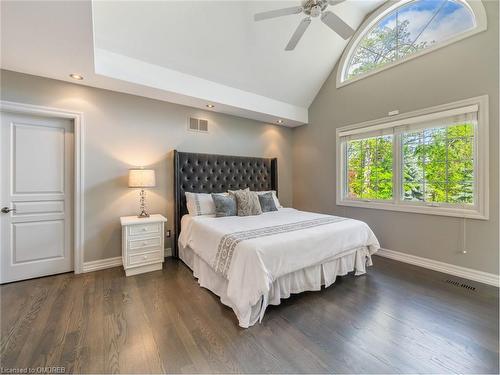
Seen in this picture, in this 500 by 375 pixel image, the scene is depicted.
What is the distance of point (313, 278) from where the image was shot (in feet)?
7.74

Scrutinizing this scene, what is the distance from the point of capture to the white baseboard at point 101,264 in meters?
2.96

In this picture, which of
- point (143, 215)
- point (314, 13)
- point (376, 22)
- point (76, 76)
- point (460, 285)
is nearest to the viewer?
point (314, 13)

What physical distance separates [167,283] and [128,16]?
3.21m

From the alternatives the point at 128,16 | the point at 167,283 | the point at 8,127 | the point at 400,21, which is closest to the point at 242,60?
the point at 128,16

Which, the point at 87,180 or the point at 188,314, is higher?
the point at 87,180

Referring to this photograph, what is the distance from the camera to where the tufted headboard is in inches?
138

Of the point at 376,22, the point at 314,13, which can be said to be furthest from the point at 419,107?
the point at 314,13

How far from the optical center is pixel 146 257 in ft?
9.71

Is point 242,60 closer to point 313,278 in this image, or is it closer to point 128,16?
point 128,16

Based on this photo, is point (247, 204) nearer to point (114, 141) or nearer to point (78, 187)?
point (114, 141)

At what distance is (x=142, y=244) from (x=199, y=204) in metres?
0.94

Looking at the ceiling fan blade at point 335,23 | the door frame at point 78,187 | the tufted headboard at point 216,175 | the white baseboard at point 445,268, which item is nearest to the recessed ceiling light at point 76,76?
the door frame at point 78,187

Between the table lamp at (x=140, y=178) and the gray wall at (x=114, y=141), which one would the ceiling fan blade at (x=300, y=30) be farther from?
the table lamp at (x=140, y=178)

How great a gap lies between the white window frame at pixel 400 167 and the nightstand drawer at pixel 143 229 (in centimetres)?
326
